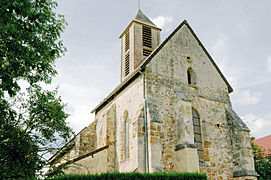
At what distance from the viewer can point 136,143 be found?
481 inches

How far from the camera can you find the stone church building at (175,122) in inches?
488

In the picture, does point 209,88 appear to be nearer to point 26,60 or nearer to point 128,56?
point 128,56

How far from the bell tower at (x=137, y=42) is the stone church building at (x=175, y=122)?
373 cm

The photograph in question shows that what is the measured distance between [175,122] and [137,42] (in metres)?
9.08

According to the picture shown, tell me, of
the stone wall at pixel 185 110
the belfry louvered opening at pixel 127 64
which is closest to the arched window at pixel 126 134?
the stone wall at pixel 185 110

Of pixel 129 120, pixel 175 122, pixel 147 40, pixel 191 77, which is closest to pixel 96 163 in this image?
pixel 129 120

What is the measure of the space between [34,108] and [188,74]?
442 inches

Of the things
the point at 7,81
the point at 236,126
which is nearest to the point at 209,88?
the point at 236,126

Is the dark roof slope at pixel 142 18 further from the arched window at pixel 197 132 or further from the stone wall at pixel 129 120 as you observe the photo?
the arched window at pixel 197 132

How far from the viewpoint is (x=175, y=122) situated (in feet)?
45.0

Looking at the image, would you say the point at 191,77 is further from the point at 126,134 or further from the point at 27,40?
the point at 27,40

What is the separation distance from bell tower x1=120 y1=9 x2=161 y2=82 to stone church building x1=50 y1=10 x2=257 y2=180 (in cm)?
373

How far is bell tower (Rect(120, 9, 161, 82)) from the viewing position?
65.4 ft

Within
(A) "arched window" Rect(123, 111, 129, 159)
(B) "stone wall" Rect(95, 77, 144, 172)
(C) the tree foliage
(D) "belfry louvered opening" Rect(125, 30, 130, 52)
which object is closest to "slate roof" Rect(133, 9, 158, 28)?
(D) "belfry louvered opening" Rect(125, 30, 130, 52)
